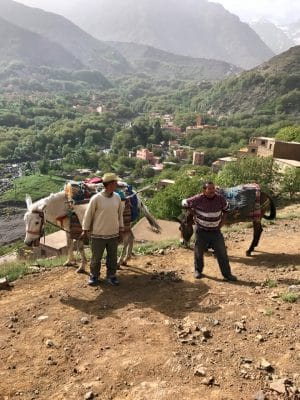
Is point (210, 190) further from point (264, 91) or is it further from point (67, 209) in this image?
point (264, 91)

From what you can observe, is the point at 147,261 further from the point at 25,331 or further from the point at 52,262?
the point at 25,331

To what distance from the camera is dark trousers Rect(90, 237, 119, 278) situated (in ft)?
19.5

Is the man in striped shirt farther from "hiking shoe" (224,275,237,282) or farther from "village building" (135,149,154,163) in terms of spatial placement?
"village building" (135,149,154,163)

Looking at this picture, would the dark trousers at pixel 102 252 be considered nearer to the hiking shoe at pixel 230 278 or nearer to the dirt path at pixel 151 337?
the dirt path at pixel 151 337

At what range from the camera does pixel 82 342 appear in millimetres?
4523

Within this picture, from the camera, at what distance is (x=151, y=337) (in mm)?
4539

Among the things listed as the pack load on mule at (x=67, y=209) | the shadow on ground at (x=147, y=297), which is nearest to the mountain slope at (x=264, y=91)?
the pack load on mule at (x=67, y=209)

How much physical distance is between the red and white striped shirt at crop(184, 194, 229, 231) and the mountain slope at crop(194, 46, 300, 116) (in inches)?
4222

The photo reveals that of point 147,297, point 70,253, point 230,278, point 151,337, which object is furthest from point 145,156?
point 151,337

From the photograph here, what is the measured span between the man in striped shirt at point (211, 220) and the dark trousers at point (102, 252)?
121 cm

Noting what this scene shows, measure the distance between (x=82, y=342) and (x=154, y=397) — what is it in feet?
4.08

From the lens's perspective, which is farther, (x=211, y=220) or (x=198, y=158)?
(x=198, y=158)

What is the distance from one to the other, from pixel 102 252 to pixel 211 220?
1.60m

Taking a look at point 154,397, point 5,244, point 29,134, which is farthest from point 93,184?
point 29,134
